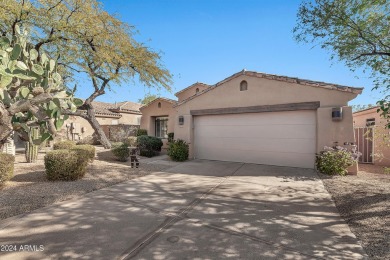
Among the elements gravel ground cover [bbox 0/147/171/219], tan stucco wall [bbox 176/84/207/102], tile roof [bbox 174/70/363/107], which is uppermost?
tan stucco wall [bbox 176/84/207/102]

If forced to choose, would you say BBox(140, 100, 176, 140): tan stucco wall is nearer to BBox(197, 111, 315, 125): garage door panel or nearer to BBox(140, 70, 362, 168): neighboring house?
BBox(140, 70, 362, 168): neighboring house

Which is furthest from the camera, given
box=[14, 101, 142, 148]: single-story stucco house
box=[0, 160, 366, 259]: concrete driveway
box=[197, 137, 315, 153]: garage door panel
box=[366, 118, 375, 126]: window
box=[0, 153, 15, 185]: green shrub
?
box=[14, 101, 142, 148]: single-story stucco house

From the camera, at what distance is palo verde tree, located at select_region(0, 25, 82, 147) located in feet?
9.38

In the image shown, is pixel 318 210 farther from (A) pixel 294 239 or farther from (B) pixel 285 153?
(B) pixel 285 153

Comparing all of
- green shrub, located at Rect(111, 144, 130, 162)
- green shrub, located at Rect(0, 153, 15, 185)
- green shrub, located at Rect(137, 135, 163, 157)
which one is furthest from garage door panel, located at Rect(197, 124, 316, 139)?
green shrub, located at Rect(0, 153, 15, 185)

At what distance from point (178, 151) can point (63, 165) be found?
534cm

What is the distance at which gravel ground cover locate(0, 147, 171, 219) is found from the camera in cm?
431

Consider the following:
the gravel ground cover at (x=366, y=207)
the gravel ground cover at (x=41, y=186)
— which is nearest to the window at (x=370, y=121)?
the gravel ground cover at (x=366, y=207)

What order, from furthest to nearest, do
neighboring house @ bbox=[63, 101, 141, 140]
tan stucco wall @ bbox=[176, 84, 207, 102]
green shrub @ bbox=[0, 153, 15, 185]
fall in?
1. neighboring house @ bbox=[63, 101, 141, 140]
2. tan stucco wall @ bbox=[176, 84, 207, 102]
3. green shrub @ bbox=[0, 153, 15, 185]

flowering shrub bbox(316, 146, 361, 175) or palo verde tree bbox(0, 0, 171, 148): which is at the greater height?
palo verde tree bbox(0, 0, 171, 148)

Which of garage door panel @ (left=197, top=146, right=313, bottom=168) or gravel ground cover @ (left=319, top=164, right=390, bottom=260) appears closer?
gravel ground cover @ (left=319, top=164, right=390, bottom=260)

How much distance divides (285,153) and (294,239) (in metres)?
6.22

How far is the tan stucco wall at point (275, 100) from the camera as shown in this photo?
25.1 ft

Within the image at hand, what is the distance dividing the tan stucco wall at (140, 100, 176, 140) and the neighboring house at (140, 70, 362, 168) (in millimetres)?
3992
